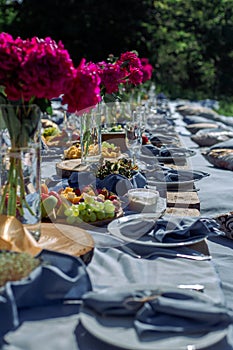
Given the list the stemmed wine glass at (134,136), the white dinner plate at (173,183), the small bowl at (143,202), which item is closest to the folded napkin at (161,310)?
the small bowl at (143,202)

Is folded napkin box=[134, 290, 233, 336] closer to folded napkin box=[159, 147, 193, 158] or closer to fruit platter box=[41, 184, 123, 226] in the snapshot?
fruit platter box=[41, 184, 123, 226]

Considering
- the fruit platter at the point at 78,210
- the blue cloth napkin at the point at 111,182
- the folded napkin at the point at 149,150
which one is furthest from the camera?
the folded napkin at the point at 149,150

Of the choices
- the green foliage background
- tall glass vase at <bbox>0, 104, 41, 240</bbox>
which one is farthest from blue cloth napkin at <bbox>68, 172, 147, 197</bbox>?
the green foliage background

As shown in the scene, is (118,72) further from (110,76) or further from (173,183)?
(173,183)

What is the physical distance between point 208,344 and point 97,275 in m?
0.37

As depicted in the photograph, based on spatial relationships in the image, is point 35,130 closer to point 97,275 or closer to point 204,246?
point 97,275

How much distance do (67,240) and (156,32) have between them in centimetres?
1465

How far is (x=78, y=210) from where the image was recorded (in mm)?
1613

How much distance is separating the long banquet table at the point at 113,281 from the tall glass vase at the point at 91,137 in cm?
68

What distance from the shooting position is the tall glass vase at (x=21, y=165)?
126 cm

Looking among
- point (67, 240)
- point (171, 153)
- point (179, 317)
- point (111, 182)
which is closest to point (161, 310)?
point (179, 317)

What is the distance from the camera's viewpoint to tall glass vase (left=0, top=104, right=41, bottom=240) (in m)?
1.26

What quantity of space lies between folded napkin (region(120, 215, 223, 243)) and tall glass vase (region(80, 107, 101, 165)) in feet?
2.72

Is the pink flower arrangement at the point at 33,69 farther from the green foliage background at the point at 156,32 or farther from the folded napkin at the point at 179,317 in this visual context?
the green foliage background at the point at 156,32
